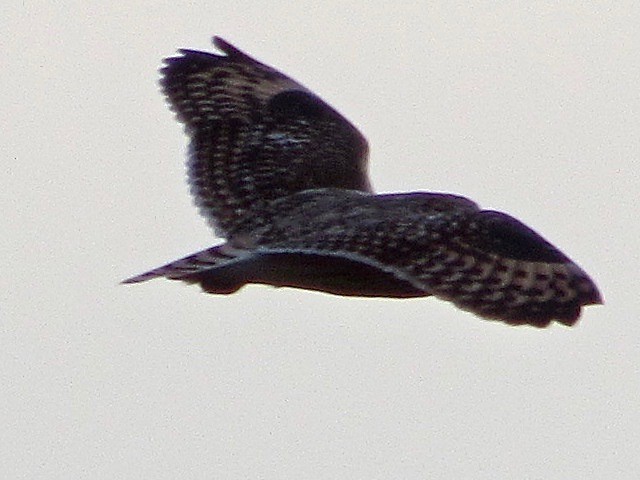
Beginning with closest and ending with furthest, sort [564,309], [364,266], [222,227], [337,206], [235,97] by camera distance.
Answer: [564,309] < [364,266] < [337,206] < [222,227] < [235,97]

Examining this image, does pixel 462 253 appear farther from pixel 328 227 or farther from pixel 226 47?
pixel 226 47

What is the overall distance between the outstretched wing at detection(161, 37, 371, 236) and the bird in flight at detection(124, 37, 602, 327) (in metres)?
0.01

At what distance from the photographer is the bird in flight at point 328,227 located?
14.0 m

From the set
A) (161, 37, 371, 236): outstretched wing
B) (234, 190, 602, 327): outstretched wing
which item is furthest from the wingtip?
(234, 190, 602, 327): outstretched wing

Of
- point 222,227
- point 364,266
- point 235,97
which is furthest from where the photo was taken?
point 235,97

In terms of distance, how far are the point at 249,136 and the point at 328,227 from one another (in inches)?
131

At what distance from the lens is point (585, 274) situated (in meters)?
14.1

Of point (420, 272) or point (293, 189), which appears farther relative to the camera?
point (293, 189)

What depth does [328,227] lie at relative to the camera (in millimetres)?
14953

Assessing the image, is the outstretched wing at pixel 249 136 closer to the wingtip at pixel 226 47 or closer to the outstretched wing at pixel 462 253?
the wingtip at pixel 226 47

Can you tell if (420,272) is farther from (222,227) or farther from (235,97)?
(235,97)

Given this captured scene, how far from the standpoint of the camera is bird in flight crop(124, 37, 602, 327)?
46.0 feet

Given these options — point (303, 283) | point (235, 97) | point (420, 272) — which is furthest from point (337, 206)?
point (235, 97)

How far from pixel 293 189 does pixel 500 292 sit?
360cm
